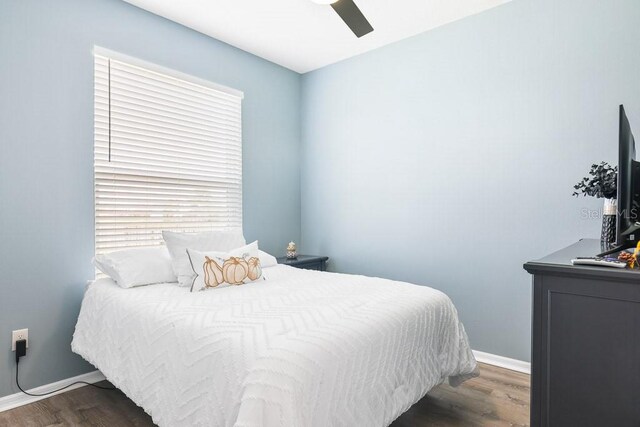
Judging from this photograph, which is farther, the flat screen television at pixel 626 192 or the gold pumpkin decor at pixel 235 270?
the gold pumpkin decor at pixel 235 270

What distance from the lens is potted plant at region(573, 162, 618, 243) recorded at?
204 centimetres

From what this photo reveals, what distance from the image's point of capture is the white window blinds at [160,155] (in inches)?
103

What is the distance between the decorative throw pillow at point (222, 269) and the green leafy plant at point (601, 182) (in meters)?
2.05

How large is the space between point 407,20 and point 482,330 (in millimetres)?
2396

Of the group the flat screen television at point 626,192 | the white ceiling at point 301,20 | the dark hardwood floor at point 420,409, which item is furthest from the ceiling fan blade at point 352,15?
the dark hardwood floor at point 420,409

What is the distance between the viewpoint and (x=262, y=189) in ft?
11.9

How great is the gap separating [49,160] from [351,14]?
1.99 m

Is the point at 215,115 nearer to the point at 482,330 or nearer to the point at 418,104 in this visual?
the point at 418,104

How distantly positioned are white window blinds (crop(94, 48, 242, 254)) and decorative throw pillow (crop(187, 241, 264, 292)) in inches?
26.3

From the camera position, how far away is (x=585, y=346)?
4.26 ft

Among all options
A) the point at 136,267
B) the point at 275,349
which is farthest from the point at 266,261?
the point at 275,349

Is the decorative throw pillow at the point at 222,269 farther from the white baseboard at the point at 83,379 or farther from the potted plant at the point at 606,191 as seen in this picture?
the potted plant at the point at 606,191

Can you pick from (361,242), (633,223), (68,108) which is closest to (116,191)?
(68,108)

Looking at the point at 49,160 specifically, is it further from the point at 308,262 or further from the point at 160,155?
the point at 308,262
